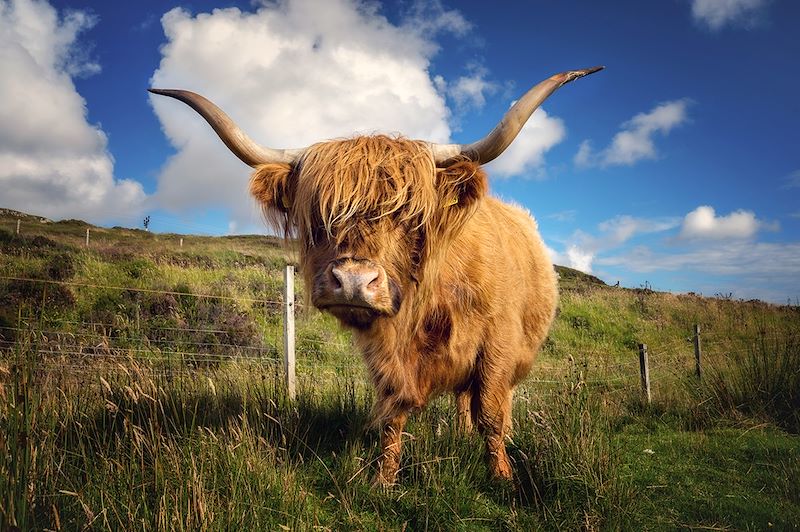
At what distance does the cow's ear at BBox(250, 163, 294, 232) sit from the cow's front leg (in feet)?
5.46

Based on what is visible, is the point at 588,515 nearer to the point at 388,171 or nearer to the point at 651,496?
the point at 651,496

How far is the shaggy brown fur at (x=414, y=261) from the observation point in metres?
2.88

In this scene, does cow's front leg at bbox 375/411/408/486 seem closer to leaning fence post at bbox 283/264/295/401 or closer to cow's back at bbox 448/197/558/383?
cow's back at bbox 448/197/558/383

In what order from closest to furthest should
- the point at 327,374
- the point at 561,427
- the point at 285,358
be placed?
1. the point at 561,427
2. the point at 285,358
3. the point at 327,374

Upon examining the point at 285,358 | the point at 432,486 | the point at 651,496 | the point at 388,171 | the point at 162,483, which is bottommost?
the point at 651,496

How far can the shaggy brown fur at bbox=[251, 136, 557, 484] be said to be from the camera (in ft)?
9.46

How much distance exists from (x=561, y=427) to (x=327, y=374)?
196 inches

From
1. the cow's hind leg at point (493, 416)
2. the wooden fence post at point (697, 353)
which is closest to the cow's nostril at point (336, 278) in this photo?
the cow's hind leg at point (493, 416)

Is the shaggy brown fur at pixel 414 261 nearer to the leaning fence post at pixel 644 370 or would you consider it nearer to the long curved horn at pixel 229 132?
the long curved horn at pixel 229 132

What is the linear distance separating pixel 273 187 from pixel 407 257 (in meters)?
1.07

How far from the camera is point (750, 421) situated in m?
6.14

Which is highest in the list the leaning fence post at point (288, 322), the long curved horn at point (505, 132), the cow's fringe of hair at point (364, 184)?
the long curved horn at point (505, 132)


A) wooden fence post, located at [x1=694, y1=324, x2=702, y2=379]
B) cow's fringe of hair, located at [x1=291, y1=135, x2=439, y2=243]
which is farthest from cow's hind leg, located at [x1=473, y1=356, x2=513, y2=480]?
wooden fence post, located at [x1=694, y1=324, x2=702, y2=379]

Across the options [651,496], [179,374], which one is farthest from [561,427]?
[179,374]
